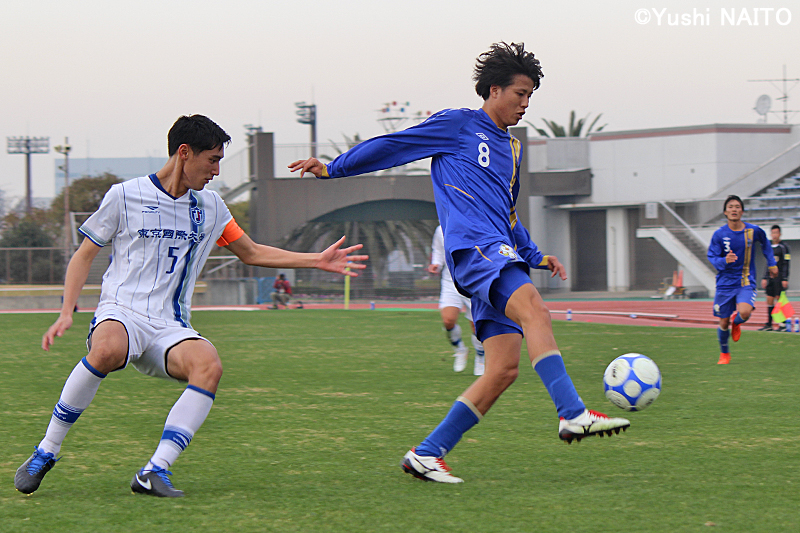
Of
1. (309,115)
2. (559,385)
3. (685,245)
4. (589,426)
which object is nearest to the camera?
(589,426)

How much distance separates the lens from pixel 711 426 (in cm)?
620

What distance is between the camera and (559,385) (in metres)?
4.00

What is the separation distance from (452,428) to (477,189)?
1.17m

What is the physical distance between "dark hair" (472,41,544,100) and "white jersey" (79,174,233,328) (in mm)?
1594

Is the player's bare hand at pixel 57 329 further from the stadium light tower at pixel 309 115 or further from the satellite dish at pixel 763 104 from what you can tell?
the stadium light tower at pixel 309 115

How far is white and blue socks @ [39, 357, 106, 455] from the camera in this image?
163 inches

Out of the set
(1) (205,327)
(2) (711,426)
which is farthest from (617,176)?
(2) (711,426)

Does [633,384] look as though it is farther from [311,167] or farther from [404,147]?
[311,167]

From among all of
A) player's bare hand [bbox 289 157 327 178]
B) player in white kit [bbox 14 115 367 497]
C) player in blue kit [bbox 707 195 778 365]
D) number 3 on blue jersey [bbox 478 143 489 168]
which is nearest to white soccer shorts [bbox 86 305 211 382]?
player in white kit [bbox 14 115 367 497]

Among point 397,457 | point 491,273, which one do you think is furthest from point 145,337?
point 397,457

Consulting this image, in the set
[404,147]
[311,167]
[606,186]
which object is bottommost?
[311,167]

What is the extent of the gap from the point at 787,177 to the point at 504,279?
37.7m

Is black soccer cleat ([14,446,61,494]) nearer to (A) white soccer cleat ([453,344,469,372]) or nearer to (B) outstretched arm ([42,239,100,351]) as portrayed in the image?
(B) outstretched arm ([42,239,100,351])

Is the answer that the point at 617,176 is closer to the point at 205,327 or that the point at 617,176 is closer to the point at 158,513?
the point at 205,327
